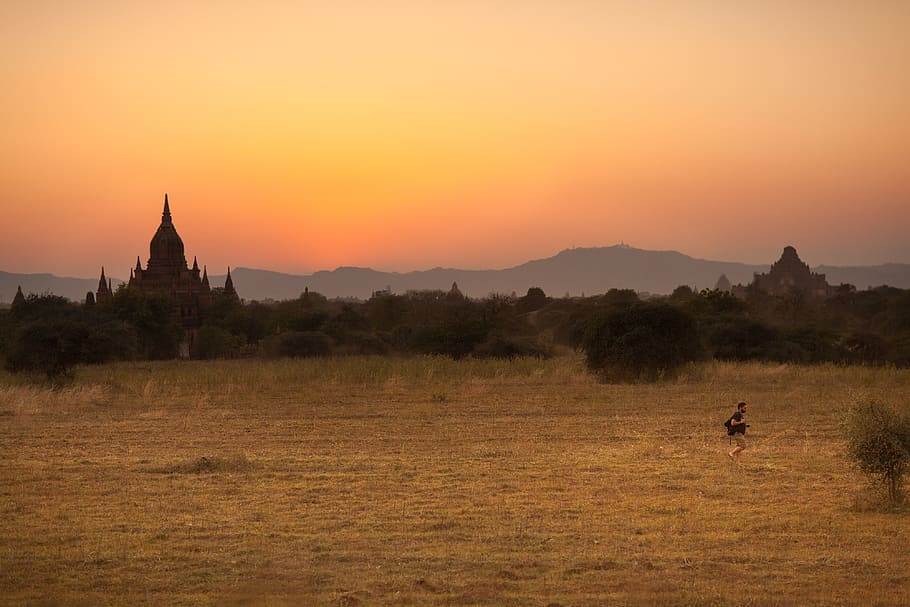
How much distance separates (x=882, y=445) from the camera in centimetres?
1180

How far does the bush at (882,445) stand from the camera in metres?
11.7

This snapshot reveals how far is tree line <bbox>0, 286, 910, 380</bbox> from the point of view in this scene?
31.0 m

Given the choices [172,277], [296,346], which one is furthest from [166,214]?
[296,346]

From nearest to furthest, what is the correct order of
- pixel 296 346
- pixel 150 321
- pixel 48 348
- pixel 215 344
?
pixel 48 348 → pixel 296 346 → pixel 150 321 → pixel 215 344

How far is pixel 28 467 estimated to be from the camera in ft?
47.7

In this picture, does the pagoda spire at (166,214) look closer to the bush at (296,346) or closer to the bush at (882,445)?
the bush at (296,346)

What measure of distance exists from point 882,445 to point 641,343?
18.5m

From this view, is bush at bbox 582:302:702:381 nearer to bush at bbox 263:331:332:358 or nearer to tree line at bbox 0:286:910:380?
tree line at bbox 0:286:910:380

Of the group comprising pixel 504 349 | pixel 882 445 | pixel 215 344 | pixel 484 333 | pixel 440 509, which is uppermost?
pixel 484 333

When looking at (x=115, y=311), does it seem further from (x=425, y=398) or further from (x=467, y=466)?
(x=467, y=466)

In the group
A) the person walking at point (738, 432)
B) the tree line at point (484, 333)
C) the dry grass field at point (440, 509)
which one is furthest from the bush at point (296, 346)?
the person walking at point (738, 432)

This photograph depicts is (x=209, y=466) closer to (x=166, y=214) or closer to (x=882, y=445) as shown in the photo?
(x=882, y=445)

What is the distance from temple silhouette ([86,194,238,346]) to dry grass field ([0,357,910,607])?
217 feet

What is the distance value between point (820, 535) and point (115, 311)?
58416mm
